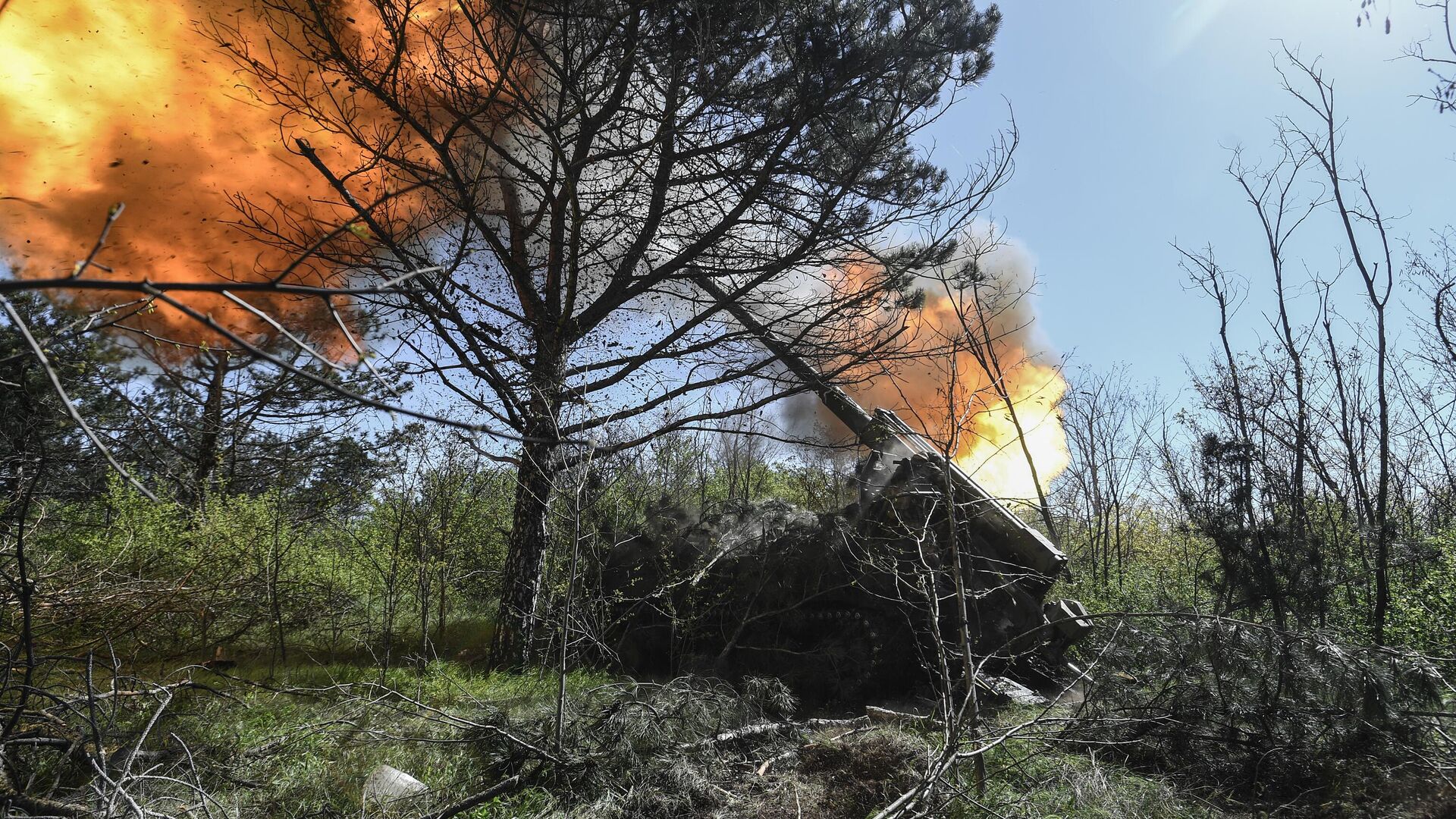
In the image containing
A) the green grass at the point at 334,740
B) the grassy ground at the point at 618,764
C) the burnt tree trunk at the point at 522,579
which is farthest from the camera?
the burnt tree trunk at the point at 522,579

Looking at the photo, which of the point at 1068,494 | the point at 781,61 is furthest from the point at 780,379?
the point at 1068,494

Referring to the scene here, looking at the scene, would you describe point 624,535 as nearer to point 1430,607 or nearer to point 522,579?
point 522,579

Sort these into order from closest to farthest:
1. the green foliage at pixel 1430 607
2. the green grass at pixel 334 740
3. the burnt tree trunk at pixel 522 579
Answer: the green grass at pixel 334 740
the green foliage at pixel 1430 607
the burnt tree trunk at pixel 522 579

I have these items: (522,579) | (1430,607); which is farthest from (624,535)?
(1430,607)

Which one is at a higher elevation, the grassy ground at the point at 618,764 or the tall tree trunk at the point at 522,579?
the tall tree trunk at the point at 522,579

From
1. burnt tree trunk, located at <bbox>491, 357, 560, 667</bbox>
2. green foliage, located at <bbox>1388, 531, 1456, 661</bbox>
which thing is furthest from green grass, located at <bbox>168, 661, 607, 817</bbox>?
green foliage, located at <bbox>1388, 531, 1456, 661</bbox>

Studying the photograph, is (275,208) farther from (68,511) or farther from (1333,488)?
(1333,488)

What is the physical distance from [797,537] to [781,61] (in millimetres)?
5776

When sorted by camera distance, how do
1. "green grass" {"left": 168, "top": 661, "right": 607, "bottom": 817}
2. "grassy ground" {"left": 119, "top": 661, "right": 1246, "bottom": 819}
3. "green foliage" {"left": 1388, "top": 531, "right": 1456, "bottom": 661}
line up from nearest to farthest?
"grassy ground" {"left": 119, "top": 661, "right": 1246, "bottom": 819} → "green grass" {"left": 168, "top": 661, "right": 607, "bottom": 817} → "green foliage" {"left": 1388, "top": 531, "right": 1456, "bottom": 661}

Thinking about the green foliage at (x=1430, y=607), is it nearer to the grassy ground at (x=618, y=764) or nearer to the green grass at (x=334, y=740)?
the grassy ground at (x=618, y=764)

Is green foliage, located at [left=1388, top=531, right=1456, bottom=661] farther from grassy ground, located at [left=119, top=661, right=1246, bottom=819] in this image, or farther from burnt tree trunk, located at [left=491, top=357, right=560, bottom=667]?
Result: burnt tree trunk, located at [left=491, top=357, right=560, bottom=667]

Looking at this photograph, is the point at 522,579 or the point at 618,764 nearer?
the point at 618,764

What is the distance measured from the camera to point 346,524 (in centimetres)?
955

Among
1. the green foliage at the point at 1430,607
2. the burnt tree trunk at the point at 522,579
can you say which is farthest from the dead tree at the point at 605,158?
the green foliage at the point at 1430,607
